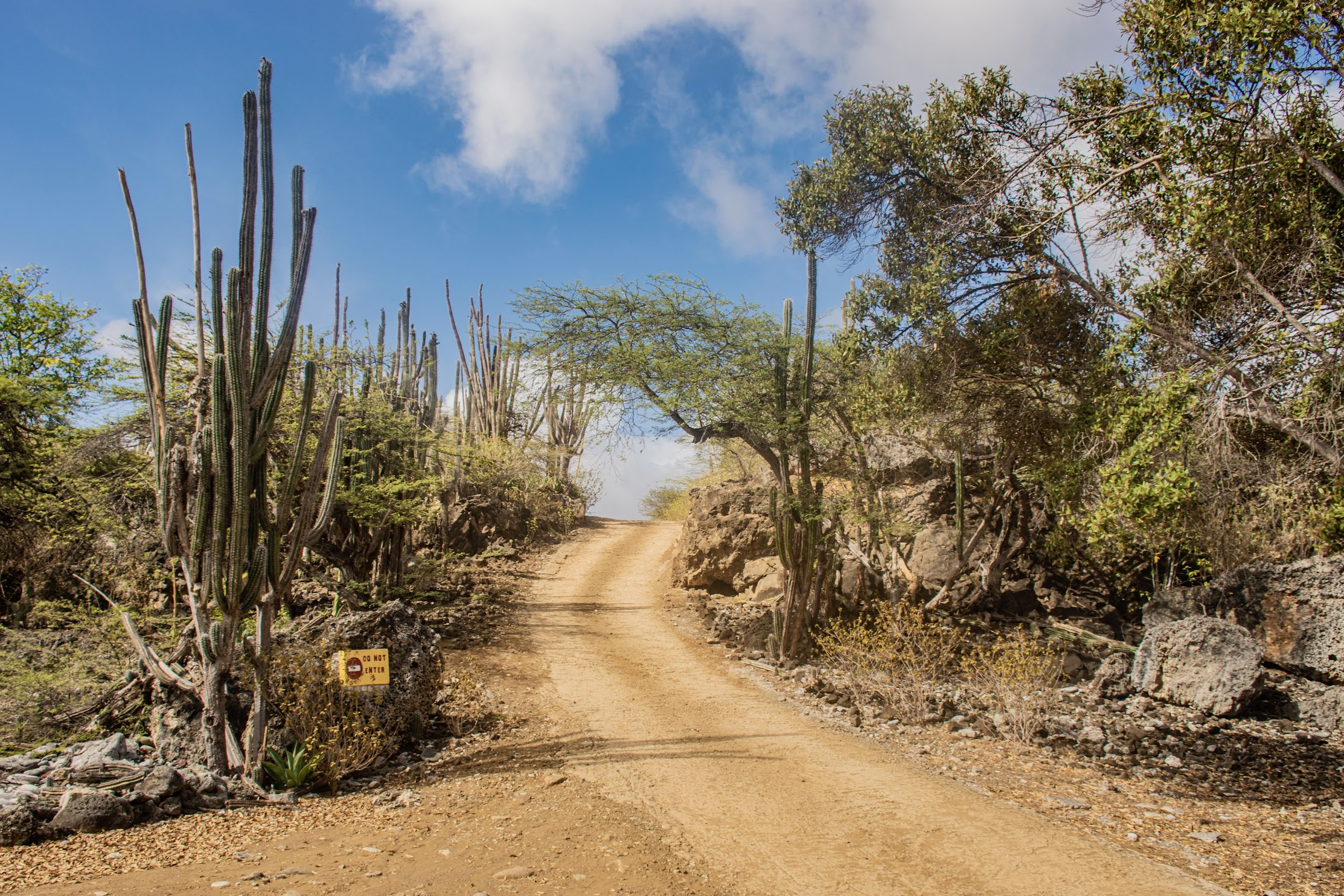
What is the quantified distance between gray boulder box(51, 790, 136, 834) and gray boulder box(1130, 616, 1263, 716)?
969 centimetres

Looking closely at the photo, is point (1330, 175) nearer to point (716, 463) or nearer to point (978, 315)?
point (978, 315)

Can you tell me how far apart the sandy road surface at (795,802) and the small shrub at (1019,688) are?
1.47 meters

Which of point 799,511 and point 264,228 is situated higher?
point 264,228

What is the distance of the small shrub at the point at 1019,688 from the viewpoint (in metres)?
7.67

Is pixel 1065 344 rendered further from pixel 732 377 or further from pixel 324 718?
pixel 324 718

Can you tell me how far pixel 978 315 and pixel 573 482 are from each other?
61.2 feet

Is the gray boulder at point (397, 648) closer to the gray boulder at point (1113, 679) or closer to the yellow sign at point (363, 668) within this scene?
the yellow sign at point (363, 668)

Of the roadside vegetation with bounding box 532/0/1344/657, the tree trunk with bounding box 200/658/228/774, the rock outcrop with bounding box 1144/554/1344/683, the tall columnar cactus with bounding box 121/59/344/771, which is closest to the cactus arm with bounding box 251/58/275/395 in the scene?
the tall columnar cactus with bounding box 121/59/344/771

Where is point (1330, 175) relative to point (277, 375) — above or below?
above

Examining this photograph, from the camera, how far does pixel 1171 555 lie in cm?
1218

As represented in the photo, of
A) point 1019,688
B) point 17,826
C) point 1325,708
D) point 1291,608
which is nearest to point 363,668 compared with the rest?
point 17,826

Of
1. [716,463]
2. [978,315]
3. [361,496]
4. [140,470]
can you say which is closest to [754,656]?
[978,315]

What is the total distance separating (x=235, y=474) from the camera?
6109 millimetres

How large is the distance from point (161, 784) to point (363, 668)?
Answer: 154 centimetres
